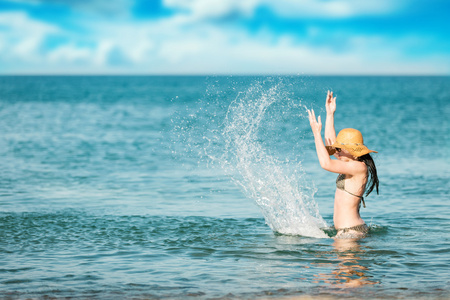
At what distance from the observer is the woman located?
27.9 feet

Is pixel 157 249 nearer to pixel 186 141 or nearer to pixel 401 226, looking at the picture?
pixel 401 226

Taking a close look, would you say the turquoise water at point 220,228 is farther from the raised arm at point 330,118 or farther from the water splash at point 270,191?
the raised arm at point 330,118

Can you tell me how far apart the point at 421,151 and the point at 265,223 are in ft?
41.3

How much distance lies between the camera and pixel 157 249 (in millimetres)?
9086

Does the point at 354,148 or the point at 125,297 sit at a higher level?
the point at 354,148

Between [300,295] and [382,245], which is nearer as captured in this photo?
[300,295]

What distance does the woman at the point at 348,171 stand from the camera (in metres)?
8.49

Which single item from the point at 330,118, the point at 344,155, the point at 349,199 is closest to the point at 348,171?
the point at 344,155

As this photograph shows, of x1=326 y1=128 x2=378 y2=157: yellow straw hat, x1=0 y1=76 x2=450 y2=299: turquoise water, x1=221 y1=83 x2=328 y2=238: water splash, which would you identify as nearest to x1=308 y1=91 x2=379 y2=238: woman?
x1=326 y1=128 x2=378 y2=157: yellow straw hat

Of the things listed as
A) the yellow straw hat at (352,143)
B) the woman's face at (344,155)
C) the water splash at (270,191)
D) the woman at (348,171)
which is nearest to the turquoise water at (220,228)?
the water splash at (270,191)

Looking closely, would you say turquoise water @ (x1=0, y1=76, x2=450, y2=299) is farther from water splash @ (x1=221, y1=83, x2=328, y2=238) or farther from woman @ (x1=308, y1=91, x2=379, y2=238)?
woman @ (x1=308, y1=91, x2=379, y2=238)

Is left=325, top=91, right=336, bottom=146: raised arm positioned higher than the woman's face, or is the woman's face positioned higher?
left=325, top=91, right=336, bottom=146: raised arm

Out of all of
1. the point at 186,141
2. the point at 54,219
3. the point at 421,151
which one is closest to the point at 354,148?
the point at 54,219

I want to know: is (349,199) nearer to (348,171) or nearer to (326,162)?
(348,171)
